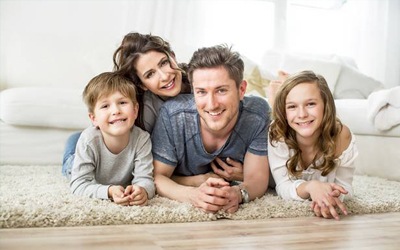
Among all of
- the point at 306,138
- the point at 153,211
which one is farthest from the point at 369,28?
the point at 153,211

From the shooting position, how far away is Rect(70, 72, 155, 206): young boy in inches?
64.8

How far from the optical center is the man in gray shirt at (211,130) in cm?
159

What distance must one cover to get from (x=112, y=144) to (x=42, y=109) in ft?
2.59

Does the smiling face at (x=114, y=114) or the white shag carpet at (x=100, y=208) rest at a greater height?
the smiling face at (x=114, y=114)

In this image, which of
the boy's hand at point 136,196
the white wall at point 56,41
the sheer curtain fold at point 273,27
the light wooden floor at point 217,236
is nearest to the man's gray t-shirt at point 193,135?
the boy's hand at point 136,196

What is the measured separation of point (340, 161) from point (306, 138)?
0.45 ft

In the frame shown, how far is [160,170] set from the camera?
5.67ft

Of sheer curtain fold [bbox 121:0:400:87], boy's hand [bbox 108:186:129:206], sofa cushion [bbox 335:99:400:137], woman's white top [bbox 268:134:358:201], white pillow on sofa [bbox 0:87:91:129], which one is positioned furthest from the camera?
sheer curtain fold [bbox 121:0:400:87]

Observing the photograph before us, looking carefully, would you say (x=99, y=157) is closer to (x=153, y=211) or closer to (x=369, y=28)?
(x=153, y=211)

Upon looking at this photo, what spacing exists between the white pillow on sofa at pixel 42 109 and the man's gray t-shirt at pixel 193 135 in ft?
2.50

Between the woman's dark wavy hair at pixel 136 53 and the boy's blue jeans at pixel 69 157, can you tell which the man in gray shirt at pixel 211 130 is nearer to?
the woman's dark wavy hair at pixel 136 53

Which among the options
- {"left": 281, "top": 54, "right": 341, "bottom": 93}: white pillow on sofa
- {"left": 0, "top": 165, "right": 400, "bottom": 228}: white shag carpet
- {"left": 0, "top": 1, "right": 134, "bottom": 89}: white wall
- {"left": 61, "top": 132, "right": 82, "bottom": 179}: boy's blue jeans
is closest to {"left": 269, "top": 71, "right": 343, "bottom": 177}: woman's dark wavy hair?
{"left": 0, "top": 165, "right": 400, "bottom": 228}: white shag carpet

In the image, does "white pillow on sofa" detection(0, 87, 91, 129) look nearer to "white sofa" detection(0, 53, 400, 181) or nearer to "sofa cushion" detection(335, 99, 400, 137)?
"white sofa" detection(0, 53, 400, 181)

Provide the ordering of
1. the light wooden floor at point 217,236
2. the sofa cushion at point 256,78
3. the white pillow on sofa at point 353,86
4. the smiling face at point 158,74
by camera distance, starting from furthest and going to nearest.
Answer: the white pillow on sofa at point 353,86 < the sofa cushion at point 256,78 < the smiling face at point 158,74 < the light wooden floor at point 217,236
